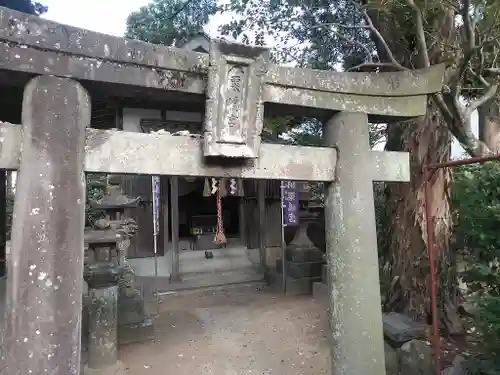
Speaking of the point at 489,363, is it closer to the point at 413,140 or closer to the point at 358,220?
the point at 358,220

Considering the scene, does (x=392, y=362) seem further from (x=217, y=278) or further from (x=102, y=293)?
(x=217, y=278)

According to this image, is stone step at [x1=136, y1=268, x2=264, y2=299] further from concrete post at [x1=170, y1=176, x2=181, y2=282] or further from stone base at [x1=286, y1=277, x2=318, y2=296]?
stone base at [x1=286, y1=277, x2=318, y2=296]

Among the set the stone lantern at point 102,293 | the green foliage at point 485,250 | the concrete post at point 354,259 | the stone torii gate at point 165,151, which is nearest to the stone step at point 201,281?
the stone lantern at point 102,293

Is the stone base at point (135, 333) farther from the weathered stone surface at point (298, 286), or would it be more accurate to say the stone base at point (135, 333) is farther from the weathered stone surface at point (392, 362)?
the weathered stone surface at point (298, 286)

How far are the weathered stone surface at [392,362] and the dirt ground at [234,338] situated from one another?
0.91 meters

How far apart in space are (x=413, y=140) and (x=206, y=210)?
9.48 m

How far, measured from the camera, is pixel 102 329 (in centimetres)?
565

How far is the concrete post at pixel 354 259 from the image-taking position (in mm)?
3334

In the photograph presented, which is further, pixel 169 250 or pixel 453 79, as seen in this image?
pixel 169 250

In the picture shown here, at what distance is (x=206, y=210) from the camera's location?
47.7ft

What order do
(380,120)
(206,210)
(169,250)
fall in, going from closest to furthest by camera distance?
(380,120) → (169,250) → (206,210)

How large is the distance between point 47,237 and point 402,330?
15.7ft

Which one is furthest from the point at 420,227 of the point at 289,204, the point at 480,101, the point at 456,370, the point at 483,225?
the point at 289,204

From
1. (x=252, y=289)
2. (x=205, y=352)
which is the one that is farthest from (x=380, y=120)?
(x=252, y=289)
